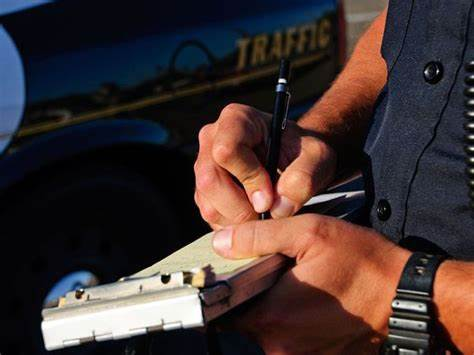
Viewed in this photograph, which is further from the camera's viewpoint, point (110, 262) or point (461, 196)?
point (110, 262)

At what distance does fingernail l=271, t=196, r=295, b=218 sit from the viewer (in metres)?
1.54

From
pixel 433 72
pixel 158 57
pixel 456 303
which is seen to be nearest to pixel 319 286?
pixel 456 303

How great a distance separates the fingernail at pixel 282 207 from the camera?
1.54 metres

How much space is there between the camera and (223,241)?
1.35 meters

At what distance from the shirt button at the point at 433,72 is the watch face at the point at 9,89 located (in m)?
2.01

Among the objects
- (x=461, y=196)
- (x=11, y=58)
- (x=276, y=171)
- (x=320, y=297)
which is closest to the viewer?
(x=320, y=297)

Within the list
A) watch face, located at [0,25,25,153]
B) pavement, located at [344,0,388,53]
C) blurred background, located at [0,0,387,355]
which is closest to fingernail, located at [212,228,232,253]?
blurred background, located at [0,0,387,355]

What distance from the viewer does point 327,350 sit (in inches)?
53.1

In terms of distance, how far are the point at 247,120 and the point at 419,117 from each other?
31 cm

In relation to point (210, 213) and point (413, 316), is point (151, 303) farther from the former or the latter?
→ point (210, 213)

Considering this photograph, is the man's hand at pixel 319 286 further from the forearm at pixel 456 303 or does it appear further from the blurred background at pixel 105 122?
the blurred background at pixel 105 122

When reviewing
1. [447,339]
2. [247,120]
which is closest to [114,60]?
[247,120]

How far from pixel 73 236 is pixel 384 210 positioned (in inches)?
80.8

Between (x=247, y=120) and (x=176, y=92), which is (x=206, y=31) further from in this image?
(x=247, y=120)
